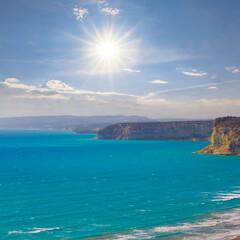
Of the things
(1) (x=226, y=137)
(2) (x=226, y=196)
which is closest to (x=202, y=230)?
(2) (x=226, y=196)

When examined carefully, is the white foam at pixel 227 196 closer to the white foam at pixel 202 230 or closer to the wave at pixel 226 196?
the wave at pixel 226 196

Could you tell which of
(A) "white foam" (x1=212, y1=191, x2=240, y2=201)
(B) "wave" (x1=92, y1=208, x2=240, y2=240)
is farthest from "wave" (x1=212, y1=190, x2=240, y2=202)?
(B) "wave" (x1=92, y1=208, x2=240, y2=240)

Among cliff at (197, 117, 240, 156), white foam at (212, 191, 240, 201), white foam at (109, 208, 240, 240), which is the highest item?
cliff at (197, 117, 240, 156)

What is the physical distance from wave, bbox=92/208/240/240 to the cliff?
6575 cm

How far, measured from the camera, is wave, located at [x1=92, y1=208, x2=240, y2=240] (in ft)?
80.3

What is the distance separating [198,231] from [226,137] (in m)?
72.5

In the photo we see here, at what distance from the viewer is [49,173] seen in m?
61.1

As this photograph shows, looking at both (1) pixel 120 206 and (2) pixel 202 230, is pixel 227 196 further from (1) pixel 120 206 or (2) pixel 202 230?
(1) pixel 120 206

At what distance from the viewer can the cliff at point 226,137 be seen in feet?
298

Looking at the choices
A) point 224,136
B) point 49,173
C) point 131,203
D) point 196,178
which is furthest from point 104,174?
point 224,136

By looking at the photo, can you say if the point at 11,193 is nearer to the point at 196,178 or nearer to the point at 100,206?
the point at 100,206

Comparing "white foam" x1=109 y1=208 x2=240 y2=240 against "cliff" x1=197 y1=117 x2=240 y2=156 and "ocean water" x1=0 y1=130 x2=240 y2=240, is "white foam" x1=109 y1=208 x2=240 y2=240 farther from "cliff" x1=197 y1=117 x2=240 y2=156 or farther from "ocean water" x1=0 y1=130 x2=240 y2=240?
"cliff" x1=197 y1=117 x2=240 y2=156

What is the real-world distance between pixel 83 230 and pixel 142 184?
22.6 meters

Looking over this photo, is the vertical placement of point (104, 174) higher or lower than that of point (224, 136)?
lower
